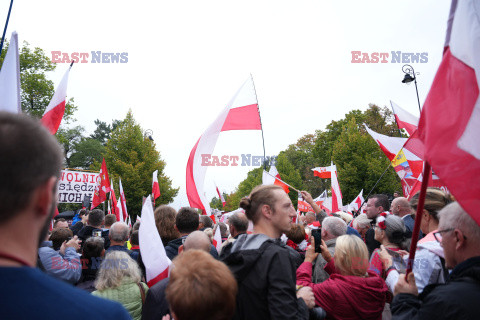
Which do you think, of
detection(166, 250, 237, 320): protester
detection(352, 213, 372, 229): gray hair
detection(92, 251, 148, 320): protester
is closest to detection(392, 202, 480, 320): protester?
detection(166, 250, 237, 320): protester

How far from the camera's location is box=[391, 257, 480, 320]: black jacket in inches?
69.7

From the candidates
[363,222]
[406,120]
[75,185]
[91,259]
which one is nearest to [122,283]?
[91,259]

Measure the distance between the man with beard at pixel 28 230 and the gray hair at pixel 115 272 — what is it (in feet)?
8.45

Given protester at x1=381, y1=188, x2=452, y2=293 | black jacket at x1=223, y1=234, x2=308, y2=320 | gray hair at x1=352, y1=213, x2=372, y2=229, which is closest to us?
black jacket at x1=223, y1=234, x2=308, y2=320

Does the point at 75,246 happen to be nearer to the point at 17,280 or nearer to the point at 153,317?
the point at 153,317

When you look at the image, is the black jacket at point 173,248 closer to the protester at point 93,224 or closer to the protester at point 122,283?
the protester at point 122,283

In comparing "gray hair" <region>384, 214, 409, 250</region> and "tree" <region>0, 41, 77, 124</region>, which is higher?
"tree" <region>0, 41, 77, 124</region>

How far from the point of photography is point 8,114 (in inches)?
44.7

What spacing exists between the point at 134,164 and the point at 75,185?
877 inches

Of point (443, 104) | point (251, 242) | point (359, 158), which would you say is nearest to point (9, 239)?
point (251, 242)

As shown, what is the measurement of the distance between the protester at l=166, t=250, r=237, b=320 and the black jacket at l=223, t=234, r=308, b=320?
1.14ft

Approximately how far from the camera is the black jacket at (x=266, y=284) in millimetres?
2254

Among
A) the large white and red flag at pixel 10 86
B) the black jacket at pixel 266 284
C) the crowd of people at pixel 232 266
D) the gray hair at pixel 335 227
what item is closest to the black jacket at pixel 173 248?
the crowd of people at pixel 232 266

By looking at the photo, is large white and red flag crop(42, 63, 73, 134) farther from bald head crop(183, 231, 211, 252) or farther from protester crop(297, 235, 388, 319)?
protester crop(297, 235, 388, 319)
